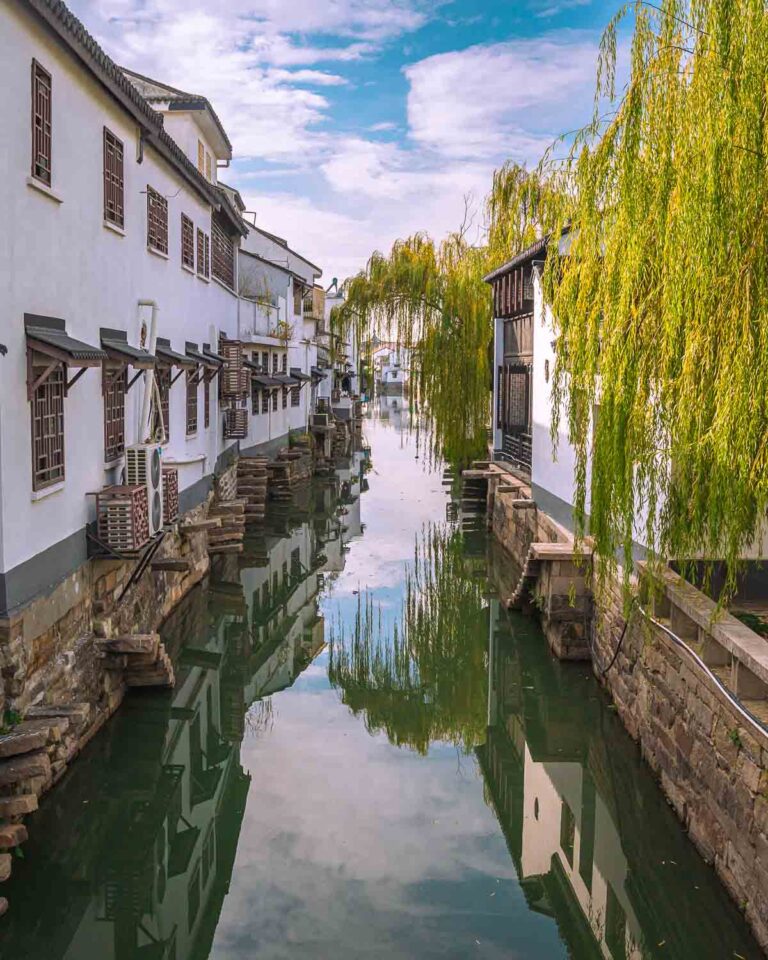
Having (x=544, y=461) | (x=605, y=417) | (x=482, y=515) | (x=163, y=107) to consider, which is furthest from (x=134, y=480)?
(x=482, y=515)

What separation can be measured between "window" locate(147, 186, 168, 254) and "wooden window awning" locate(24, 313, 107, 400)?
549 centimetres

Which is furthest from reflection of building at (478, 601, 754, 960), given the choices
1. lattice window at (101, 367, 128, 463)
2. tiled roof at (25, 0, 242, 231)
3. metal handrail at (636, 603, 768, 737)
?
tiled roof at (25, 0, 242, 231)

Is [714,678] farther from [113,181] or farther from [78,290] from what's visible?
[113,181]

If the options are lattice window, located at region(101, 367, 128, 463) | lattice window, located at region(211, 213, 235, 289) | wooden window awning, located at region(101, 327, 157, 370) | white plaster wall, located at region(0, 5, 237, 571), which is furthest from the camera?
lattice window, located at region(211, 213, 235, 289)

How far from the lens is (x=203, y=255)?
20281 mm

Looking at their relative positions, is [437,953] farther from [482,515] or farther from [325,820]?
[482,515]

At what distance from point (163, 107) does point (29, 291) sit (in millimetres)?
12446

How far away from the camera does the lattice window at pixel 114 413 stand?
12.0 m

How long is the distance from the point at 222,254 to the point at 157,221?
862cm

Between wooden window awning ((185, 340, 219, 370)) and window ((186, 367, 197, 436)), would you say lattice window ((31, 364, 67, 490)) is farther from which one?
window ((186, 367, 197, 436))

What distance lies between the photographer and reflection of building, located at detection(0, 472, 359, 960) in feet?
24.8

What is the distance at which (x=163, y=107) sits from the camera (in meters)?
20.0

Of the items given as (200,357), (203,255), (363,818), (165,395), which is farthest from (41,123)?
(203,255)

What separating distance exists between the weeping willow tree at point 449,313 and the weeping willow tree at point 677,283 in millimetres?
16617
